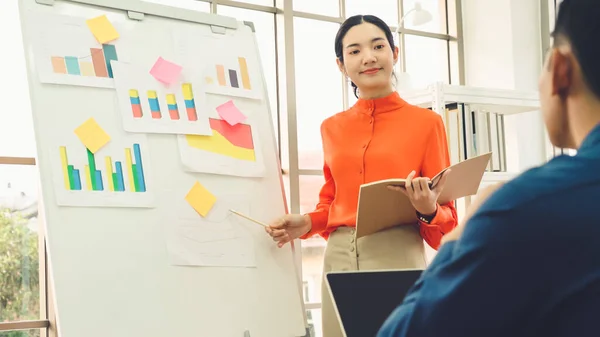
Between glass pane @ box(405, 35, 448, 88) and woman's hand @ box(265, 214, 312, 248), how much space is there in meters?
1.75

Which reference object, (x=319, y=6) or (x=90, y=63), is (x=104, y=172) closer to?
(x=90, y=63)

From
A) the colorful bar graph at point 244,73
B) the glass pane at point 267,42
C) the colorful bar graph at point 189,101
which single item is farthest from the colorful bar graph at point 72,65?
the glass pane at point 267,42

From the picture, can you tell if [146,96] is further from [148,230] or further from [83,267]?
[83,267]

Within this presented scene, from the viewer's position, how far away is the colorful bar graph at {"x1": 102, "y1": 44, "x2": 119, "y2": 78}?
1.95 metres

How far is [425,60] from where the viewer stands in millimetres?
3785

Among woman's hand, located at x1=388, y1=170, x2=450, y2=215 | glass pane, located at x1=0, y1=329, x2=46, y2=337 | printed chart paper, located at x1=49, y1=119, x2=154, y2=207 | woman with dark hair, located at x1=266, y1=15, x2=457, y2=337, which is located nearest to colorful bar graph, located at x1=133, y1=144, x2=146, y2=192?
printed chart paper, located at x1=49, y1=119, x2=154, y2=207

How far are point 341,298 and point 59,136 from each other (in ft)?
3.36

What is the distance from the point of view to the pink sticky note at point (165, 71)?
2039 mm

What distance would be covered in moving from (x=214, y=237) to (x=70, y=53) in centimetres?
68

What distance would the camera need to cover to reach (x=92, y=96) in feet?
6.22

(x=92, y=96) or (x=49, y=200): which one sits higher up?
(x=92, y=96)

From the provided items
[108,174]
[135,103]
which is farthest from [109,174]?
[135,103]

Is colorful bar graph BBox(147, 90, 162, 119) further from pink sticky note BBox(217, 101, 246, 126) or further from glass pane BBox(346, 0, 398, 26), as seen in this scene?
glass pane BBox(346, 0, 398, 26)

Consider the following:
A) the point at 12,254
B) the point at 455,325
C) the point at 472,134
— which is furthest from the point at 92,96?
the point at 472,134
